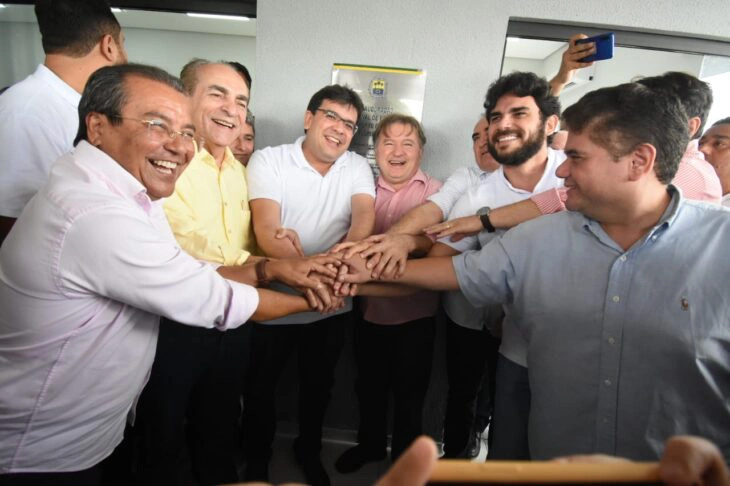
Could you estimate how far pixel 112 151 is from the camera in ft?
3.74

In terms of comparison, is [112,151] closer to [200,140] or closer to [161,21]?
[200,140]

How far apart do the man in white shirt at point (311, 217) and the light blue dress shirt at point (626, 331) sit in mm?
958

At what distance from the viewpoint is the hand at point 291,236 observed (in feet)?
6.10

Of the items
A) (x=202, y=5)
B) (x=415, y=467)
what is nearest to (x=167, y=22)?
(x=202, y=5)

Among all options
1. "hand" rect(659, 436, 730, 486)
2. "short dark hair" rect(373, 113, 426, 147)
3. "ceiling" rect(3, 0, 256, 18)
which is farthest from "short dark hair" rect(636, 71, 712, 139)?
"ceiling" rect(3, 0, 256, 18)

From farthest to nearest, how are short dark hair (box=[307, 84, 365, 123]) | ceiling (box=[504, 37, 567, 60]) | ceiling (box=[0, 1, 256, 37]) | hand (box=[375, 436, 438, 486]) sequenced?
1. ceiling (box=[0, 1, 256, 37])
2. ceiling (box=[504, 37, 567, 60])
3. short dark hair (box=[307, 84, 365, 123])
4. hand (box=[375, 436, 438, 486])

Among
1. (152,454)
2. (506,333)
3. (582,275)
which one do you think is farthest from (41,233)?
(506,333)

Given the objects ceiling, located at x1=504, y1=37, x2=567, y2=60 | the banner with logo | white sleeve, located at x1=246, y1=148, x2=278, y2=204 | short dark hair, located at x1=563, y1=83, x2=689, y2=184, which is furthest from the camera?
ceiling, located at x1=504, y1=37, x2=567, y2=60

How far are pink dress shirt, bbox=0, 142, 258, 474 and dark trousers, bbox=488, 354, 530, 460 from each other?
1232 millimetres

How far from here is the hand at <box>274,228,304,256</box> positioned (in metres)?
1.86

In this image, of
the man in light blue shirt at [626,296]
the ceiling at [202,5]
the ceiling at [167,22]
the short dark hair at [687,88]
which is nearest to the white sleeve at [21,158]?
the ceiling at [202,5]

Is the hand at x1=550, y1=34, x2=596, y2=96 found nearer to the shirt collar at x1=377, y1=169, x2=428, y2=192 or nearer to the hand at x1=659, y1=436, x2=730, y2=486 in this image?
the shirt collar at x1=377, y1=169, x2=428, y2=192

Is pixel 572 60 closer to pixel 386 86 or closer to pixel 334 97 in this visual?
pixel 386 86

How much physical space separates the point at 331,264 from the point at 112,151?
880 millimetres
